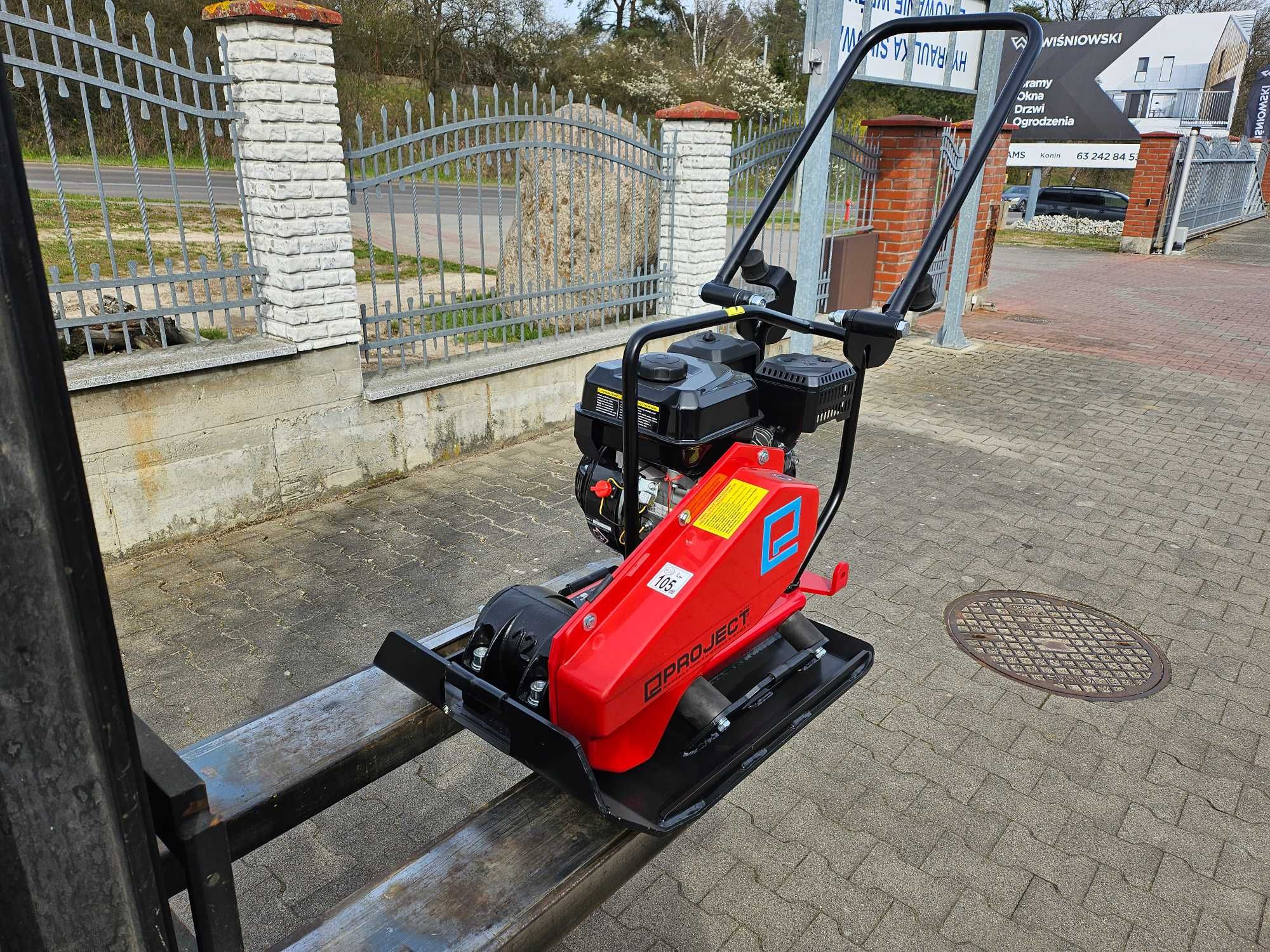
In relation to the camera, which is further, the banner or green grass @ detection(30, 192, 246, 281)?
the banner

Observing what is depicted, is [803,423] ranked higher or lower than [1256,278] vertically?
higher

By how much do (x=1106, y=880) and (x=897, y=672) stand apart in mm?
1103

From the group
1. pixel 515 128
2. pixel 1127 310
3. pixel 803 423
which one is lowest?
pixel 1127 310

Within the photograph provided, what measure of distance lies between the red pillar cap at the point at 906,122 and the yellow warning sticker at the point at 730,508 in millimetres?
7520

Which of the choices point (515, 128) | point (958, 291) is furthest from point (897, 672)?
point (958, 291)

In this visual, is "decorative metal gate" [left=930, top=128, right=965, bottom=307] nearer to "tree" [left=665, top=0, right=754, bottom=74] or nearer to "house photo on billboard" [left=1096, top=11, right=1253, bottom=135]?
"house photo on billboard" [left=1096, top=11, right=1253, bottom=135]

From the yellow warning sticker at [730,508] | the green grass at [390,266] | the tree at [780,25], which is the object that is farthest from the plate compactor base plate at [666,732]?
the tree at [780,25]

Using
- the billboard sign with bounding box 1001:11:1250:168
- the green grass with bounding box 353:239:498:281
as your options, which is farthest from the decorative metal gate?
the billboard sign with bounding box 1001:11:1250:168

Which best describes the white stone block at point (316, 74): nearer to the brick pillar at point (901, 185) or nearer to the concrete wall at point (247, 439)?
the concrete wall at point (247, 439)

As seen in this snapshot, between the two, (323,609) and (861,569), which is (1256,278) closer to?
(861,569)

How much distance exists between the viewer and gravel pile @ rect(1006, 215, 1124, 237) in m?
23.7

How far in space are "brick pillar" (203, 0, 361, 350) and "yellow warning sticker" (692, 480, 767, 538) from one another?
3.30 meters

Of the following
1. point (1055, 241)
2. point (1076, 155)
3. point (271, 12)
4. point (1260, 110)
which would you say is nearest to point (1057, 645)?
point (271, 12)

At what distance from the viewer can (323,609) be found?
3.83 metres
